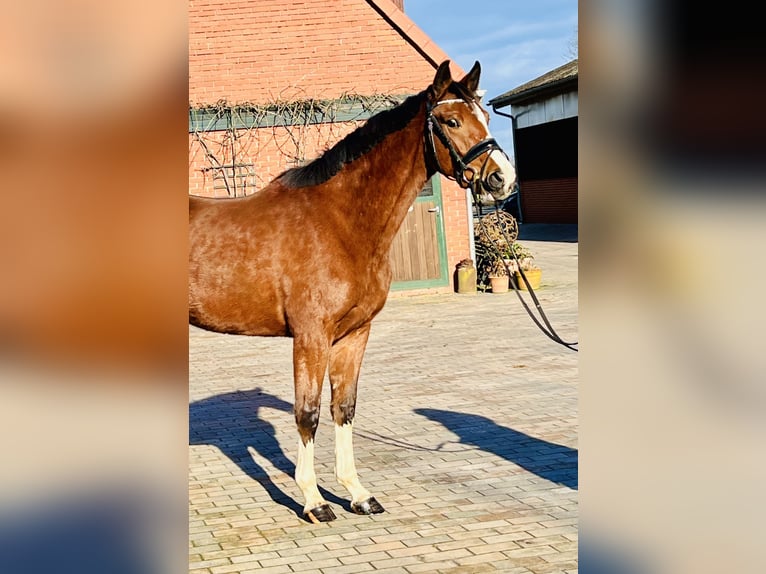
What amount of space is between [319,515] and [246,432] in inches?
97.9

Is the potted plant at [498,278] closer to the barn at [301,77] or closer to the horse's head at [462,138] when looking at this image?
the barn at [301,77]

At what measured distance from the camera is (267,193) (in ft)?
17.0

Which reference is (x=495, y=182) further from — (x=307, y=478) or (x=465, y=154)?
(x=307, y=478)

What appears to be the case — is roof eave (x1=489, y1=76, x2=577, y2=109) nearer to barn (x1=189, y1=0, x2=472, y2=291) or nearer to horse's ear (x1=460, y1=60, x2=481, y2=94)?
barn (x1=189, y1=0, x2=472, y2=291)

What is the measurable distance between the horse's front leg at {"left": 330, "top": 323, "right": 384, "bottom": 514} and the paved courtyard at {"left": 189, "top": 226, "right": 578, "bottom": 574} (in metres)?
0.27

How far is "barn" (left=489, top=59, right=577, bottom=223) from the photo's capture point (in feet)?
90.3

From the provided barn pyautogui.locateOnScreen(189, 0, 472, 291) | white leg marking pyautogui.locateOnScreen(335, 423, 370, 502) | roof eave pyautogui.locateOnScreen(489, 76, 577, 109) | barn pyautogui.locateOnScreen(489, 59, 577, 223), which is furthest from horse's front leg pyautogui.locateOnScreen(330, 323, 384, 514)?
barn pyautogui.locateOnScreen(489, 59, 577, 223)

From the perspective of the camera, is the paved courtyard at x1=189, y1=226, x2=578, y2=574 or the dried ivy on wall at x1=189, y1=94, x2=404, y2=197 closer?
the paved courtyard at x1=189, y1=226, x2=578, y2=574

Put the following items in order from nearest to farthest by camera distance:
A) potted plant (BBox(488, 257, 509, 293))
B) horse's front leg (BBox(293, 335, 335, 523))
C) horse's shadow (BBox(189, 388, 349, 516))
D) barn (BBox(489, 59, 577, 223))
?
horse's front leg (BBox(293, 335, 335, 523)) < horse's shadow (BBox(189, 388, 349, 516)) < potted plant (BBox(488, 257, 509, 293)) < barn (BBox(489, 59, 577, 223))

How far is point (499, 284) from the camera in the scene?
53.1 feet

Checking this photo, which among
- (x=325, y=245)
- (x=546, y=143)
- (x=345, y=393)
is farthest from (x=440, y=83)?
(x=546, y=143)

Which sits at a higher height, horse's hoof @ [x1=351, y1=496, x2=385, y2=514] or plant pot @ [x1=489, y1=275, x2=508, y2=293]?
plant pot @ [x1=489, y1=275, x2=508, y2=293]
